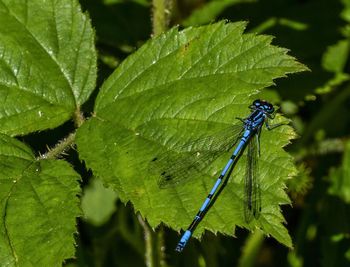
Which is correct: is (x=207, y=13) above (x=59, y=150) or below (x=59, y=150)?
above

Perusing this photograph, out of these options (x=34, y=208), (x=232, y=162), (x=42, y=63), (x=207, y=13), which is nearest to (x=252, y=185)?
(x=232, y=162)

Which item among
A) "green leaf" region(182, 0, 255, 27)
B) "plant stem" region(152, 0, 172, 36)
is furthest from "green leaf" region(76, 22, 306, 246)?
"green leaf" region(182, 0, 255, 27)

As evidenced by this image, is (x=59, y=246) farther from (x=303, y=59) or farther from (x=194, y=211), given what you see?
(x=303, y=59)

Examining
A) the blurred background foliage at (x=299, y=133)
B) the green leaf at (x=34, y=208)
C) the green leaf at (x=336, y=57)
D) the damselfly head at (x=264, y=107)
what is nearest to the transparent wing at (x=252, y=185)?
the damselfly head at (x=264, y=107)

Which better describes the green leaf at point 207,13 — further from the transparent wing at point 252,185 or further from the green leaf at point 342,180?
the transparent wing at point 252,185

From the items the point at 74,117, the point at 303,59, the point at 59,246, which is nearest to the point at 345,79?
the point at 303,59

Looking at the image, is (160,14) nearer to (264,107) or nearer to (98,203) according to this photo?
(264,107)
